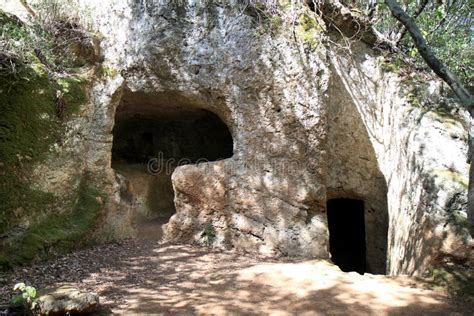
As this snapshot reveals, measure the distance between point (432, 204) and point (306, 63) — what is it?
3.02 meters

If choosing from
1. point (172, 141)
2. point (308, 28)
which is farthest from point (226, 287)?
point (172, 141)

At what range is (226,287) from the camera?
440cm

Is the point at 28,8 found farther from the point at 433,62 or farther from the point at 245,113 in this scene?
the point at 433,62

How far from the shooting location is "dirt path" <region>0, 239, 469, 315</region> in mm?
3738

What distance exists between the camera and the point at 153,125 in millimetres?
10562

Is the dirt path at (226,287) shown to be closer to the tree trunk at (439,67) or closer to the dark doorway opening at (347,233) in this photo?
the tree trunk at (439,67)

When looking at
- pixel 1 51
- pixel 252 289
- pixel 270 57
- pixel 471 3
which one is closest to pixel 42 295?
pixel 252 289

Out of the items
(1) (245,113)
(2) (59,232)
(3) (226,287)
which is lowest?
(3) (226,287)

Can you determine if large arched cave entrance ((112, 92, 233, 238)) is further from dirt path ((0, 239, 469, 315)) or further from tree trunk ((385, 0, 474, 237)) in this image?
tree trunk ((385, 0, 474, 237))

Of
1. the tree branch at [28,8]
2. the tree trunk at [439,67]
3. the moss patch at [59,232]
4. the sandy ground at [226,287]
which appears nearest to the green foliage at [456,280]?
the sandy ground at [226,287]

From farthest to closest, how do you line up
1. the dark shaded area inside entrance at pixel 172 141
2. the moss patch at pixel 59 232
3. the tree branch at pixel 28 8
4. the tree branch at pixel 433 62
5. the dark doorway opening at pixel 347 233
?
the dark shaded area inside entrance at pixel 172 141 < the dark doorway opening at pixel 347 233 < the tree branch at pixel 28 8 < the moss patch at pixel 59 232 < the tree branch at pixel 433 62

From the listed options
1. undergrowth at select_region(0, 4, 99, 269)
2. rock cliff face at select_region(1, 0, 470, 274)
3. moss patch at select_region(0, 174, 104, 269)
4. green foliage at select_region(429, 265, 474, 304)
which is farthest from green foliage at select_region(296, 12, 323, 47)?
moss patch at select_region(0, 174, 104, 269)

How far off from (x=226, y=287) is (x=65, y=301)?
67.0 inches

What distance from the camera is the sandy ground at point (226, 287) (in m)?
3.73
